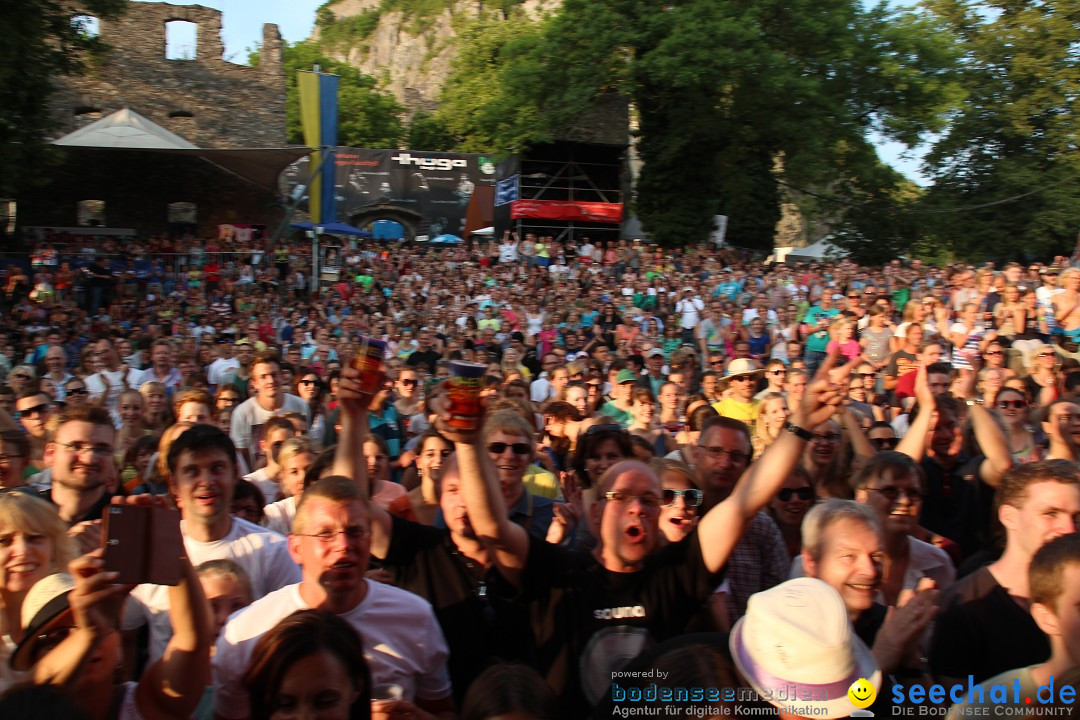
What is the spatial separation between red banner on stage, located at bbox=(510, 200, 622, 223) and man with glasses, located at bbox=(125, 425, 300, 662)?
27.9m

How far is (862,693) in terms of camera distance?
2.09 meters

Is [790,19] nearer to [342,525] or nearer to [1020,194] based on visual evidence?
[1020,194]

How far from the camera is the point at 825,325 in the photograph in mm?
10961

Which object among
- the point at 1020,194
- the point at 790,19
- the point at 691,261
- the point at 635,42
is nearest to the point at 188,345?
the point at 691,261

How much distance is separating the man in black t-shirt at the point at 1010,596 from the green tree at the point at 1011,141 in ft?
95.3

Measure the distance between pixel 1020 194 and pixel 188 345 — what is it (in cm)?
2680

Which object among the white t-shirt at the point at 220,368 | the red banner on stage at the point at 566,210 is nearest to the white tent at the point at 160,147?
the white t-shirt at the point at 220,368

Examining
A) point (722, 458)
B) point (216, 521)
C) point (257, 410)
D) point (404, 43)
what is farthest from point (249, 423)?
point (404, 43)

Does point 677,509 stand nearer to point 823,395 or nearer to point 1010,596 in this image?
point 823,395

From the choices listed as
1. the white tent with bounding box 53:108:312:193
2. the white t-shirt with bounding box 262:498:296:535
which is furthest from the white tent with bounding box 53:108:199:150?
the white t-shirt with bounding box 262:498:296:535

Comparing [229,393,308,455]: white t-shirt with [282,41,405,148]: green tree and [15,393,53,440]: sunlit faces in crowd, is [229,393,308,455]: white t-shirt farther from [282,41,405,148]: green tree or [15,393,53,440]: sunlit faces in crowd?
[282,41,405,148]: green tree

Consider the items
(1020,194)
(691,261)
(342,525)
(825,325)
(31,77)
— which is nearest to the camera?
(342,525)

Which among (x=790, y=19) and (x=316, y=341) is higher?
(x=790, y=19)

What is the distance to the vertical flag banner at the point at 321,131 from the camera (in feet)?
64.1
